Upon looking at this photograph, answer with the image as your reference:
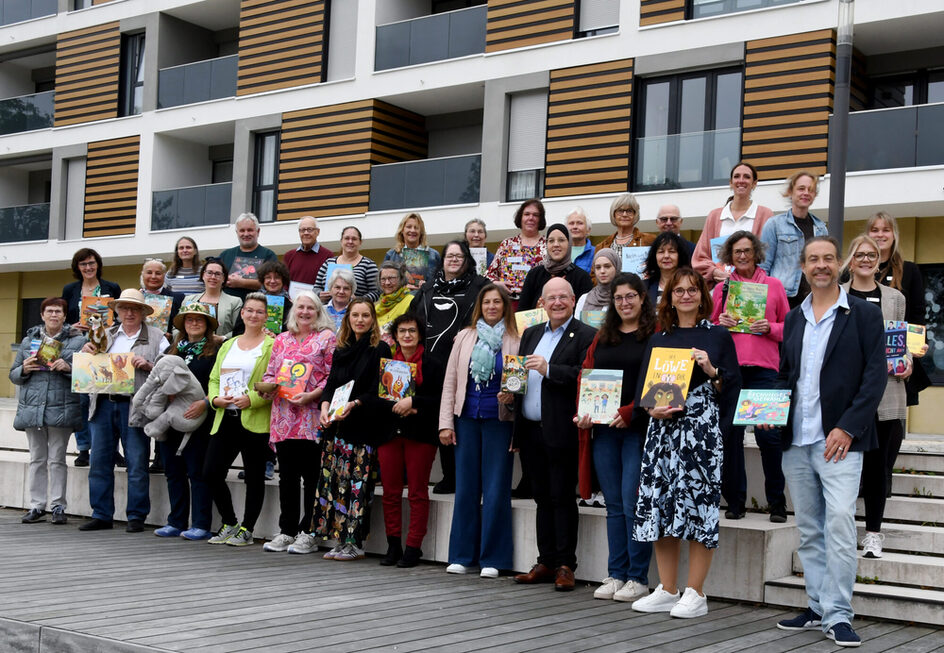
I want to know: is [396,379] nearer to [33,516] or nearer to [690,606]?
[690,606]

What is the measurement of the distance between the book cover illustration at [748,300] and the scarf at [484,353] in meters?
1.88

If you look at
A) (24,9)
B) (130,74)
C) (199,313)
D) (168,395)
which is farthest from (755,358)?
(24,9)

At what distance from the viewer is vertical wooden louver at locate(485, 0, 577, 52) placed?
20234mm

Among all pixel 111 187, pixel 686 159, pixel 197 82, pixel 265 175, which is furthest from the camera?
pixel 111 187

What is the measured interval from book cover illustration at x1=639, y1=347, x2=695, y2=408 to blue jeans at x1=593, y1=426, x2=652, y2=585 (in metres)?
0.50

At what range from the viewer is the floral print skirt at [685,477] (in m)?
6.72

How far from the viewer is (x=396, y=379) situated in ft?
28.1

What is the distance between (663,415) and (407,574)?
2.78m

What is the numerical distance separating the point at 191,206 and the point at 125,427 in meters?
16.7

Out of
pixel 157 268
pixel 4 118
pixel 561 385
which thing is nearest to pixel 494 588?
pixel 561 385

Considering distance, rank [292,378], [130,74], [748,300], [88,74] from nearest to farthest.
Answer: [748,300]
[292,378]
[130,74]
[88,74]

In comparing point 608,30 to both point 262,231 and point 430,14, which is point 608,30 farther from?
point 262,231

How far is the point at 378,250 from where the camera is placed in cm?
2372

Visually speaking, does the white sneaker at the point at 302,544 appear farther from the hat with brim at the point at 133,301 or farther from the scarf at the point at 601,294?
the scarf at the point at 601,294
